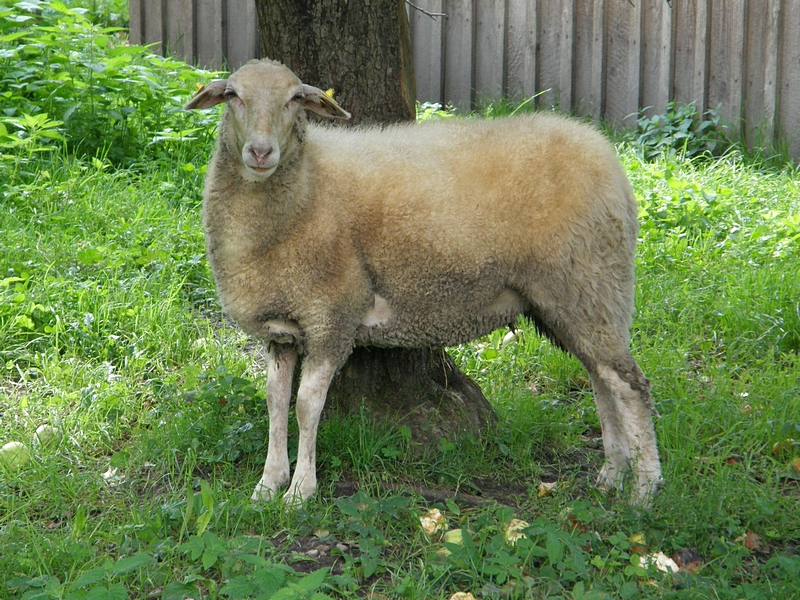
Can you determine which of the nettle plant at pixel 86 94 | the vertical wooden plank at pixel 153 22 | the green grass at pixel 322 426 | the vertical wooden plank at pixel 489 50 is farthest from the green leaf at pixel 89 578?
the vertical wooden plank at pixel 153 22

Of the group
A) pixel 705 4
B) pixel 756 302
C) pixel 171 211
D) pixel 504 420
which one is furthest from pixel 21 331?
pixel 705 4

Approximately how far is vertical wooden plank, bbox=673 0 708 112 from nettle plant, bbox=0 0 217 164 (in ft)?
13.0

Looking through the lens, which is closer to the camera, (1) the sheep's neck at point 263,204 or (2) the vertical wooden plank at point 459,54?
(1) the sheep's neck at point 263,204

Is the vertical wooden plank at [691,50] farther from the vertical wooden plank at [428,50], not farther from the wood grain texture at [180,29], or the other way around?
the wood grain texture at [180,29]

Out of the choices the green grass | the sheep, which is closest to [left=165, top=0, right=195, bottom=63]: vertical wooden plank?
the green grass

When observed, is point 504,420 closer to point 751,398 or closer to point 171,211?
point 751,398

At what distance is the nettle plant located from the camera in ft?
21.2

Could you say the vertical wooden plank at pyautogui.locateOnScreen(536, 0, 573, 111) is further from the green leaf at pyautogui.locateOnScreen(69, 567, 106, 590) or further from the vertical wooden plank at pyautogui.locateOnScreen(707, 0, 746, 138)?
the green leaf at pyautogui.locateOnScreen(69, 567, 106, 590)

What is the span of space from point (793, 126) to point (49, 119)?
5.88 m

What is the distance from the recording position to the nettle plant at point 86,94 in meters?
6.45

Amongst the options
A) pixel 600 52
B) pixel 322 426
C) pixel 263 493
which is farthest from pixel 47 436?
pixel 600 52

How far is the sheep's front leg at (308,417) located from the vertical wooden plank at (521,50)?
506cm

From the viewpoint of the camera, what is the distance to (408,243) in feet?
11.7

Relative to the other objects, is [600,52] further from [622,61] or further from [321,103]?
[321,103]
